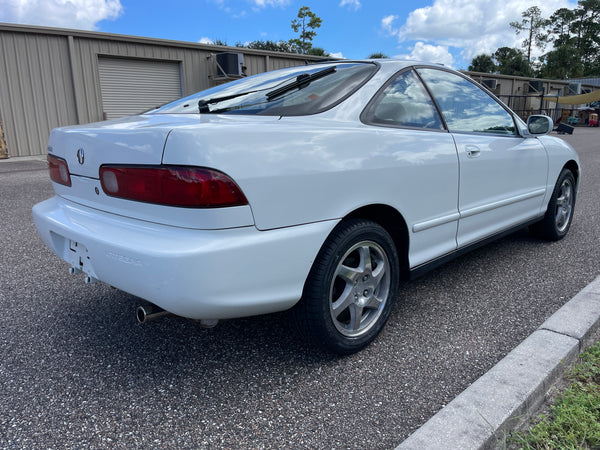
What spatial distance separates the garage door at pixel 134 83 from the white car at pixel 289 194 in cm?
1368

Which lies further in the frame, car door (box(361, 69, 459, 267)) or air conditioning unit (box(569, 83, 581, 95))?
air conditioning unit (box(569, 83, 581, 95))

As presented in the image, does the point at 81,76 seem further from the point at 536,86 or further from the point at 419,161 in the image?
the point at 536,86

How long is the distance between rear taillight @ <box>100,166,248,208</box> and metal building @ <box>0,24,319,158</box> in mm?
13908

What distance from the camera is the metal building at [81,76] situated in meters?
13.3

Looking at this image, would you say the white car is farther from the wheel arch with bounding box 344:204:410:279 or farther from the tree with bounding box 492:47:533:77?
the tree with bounding box 492:47:533:77

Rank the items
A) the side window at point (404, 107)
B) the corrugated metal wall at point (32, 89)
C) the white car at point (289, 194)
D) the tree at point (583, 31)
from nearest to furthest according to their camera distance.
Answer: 1. the white car at point (289, 194)
2. the side window at point (404, 107)
3. the corrugated metal wall at point (32, 89)
4. the tree at point (583, 31)

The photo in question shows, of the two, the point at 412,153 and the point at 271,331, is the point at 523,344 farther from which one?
the point at 271,331

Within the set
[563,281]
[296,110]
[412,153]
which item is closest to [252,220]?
[296,110]

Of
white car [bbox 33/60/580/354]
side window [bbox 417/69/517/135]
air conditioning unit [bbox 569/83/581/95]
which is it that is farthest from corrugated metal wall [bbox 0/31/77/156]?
air conditioning unit [bbox 569/83/581/95]

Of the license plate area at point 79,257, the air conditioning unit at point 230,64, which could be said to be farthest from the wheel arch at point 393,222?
the air conditioning unit at point 230,64

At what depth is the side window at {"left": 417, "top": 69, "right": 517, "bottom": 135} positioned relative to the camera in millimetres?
3006

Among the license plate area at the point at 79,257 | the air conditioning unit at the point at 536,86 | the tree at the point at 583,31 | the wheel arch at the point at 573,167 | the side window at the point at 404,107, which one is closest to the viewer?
the license plate area at the point at 79,257

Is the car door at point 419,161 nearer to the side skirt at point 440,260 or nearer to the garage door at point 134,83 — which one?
the side skirt at point 440,260

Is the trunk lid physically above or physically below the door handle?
above
